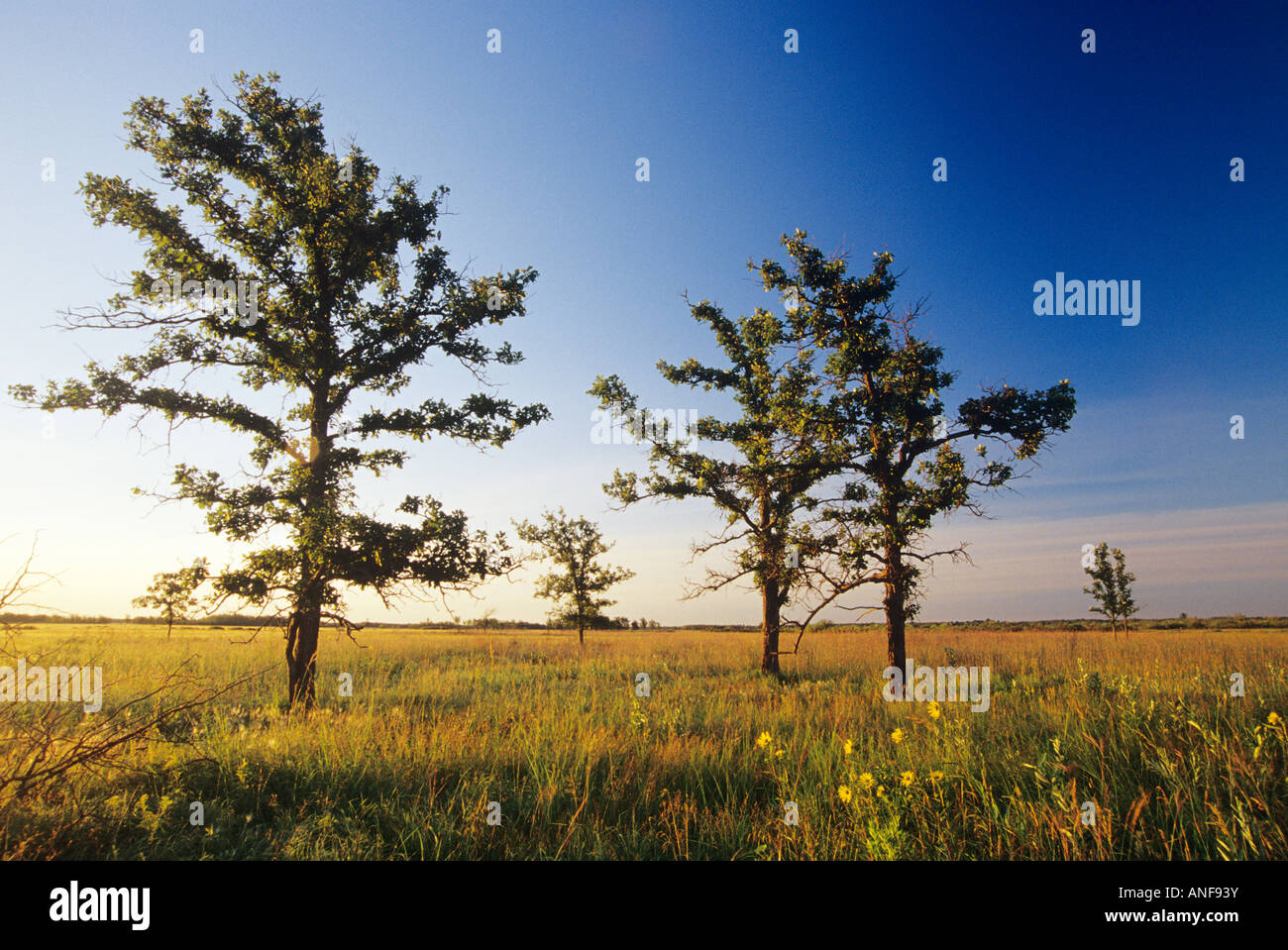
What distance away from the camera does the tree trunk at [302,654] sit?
10352 mm

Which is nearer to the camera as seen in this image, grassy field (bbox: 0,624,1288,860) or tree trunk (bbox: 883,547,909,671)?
grassy field (bbox: 0,624,1288,860)

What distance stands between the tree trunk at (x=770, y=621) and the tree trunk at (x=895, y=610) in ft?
13.3

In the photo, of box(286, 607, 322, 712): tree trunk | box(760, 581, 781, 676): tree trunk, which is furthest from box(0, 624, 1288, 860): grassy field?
box(760, 581, 781, 676): tree trunk

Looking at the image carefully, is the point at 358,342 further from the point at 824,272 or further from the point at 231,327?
the point at 824,272

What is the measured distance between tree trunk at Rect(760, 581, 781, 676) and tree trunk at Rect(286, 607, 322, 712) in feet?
39.7

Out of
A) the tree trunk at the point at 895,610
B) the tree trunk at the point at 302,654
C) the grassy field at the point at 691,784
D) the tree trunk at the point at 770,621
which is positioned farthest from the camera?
the tree trunk at the point at 770,621

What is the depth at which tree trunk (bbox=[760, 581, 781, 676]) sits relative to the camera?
16.8 m

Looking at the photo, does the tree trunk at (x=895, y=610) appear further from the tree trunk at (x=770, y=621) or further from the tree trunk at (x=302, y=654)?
the tree trunk at (x=302, y=654)

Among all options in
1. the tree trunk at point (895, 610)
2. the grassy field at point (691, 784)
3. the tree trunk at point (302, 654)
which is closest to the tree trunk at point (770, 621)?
the tree trunk at point (895, 610)

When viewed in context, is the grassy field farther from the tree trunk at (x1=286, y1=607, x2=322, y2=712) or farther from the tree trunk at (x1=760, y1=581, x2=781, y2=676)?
the tree trunk at (x1=760, y1=581, x2=781, y2=676)

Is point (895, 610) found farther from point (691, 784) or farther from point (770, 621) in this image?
point (691, 784)
